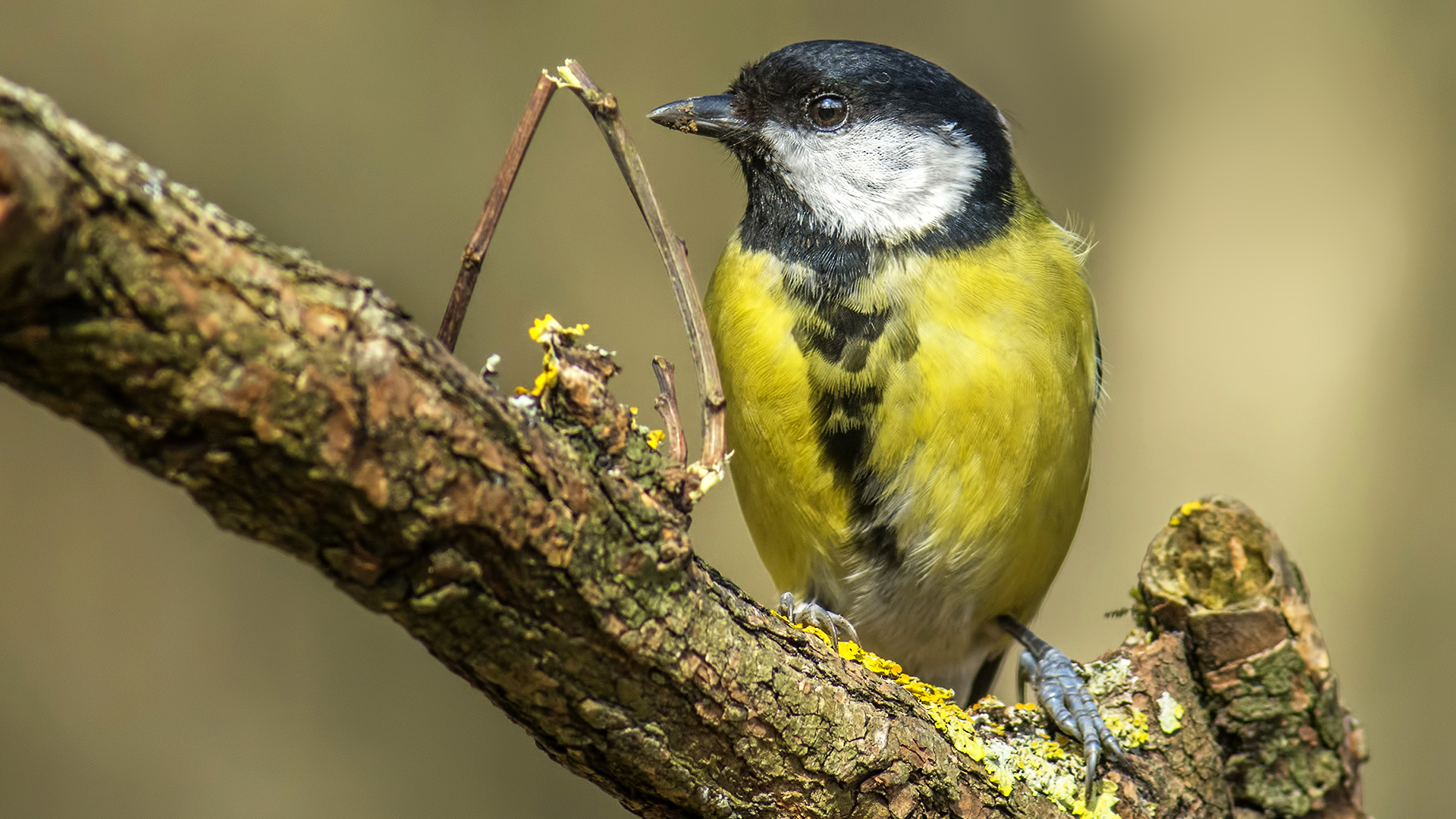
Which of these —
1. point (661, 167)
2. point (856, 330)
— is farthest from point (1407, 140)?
point (856, 330)

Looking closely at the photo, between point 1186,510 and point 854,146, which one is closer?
point 1186,510

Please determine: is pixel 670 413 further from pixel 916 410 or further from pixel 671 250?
pixel 916 410

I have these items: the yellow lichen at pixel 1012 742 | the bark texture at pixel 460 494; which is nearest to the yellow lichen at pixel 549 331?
the bark texture at pixel 460 494

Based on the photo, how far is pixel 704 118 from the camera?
2480 mm

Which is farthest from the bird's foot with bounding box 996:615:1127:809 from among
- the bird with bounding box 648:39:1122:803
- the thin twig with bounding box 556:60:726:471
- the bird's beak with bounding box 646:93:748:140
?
the bird's beak with bounding box 646:93:748:140

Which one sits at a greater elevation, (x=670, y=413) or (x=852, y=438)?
(x=852, y=438)

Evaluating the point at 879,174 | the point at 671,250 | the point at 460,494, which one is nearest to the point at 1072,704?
the point at 879,174

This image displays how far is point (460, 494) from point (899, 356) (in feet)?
4.05

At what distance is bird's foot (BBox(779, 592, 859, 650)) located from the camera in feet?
7.72

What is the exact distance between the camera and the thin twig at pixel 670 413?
1263 mm

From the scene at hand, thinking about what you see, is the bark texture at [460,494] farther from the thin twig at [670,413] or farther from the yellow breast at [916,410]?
Answer: the yellow breast at [916,410]

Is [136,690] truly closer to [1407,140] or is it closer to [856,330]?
[856,330]

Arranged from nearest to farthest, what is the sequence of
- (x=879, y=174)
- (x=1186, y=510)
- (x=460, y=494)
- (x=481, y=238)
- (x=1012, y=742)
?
(x=460, y=494), (x=481, y=238), (x=1012, y=742), (x=1186, y=510), (x=879, y=174)

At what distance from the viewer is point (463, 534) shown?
1.06 metres
